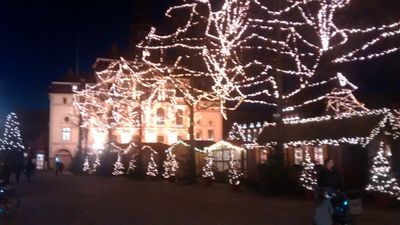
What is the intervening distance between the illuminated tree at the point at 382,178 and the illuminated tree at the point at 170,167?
18302mm

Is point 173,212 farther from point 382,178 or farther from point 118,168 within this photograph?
point 118,168

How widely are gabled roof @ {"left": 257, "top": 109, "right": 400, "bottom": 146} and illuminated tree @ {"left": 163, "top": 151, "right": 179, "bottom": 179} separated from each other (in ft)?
31.5

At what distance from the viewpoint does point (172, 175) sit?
37.1 meters

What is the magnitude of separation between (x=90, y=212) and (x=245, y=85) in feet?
44.5

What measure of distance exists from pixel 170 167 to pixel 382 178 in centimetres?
2033

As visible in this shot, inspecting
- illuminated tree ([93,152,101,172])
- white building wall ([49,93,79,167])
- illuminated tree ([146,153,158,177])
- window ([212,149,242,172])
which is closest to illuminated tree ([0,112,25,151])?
white building wall ([49,93,79,167])

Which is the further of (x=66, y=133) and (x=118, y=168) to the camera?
(x=66, y=133)

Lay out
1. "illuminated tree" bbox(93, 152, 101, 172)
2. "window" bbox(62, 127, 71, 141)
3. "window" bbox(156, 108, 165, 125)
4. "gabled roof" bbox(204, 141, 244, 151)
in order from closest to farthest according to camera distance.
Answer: "gabled roof" bbox(204, 141, 244, 151) → "illuminated tree" bbox(93, 152, 101, 172) → "window" bbox(156, 108, 165, 125) → "window" bbox(62, 127, 71, 141)

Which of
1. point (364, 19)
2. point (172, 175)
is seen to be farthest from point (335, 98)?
point (364, 19)

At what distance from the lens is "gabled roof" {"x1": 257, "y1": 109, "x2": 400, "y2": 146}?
21.4m

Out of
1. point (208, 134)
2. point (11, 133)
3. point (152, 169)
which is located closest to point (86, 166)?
point (152, 169)

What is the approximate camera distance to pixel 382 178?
19.0 metres

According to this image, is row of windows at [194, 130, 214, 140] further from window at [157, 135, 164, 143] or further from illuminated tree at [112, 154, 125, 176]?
illuminated tree at [112, 154, 125, 176]

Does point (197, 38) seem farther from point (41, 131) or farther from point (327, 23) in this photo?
point (41, 131)
